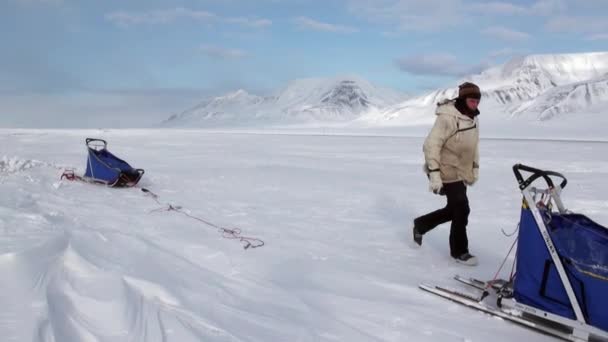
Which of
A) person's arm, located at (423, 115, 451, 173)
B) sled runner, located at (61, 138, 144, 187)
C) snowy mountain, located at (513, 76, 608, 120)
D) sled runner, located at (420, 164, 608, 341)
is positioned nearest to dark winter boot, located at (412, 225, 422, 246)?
person's arm, located at (423, 115, 451, 173)

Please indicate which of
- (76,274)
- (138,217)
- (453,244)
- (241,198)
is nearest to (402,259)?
(453,244)

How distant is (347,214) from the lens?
664 cm

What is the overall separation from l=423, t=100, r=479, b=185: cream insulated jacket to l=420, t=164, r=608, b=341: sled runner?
0.90 metres

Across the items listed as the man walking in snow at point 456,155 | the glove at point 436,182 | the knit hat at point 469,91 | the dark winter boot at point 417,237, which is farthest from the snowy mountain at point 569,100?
the glove at point 436,182

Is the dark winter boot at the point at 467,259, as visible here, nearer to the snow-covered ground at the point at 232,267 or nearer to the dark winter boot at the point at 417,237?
the snow-covered ground at the point at 232,267

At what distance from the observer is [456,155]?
408 cm

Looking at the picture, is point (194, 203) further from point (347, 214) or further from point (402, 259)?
point (402, 259)

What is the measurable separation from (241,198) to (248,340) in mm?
5317

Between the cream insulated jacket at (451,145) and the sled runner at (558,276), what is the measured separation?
0.90 m

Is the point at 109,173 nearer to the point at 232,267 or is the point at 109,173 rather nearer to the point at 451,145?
the point at 232,267

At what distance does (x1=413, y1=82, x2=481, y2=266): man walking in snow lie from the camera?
3955mm

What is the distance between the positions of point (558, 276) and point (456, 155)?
4.95ft

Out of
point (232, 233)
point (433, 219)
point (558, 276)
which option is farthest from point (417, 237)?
point (232, 233)

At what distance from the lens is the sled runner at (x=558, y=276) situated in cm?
267
